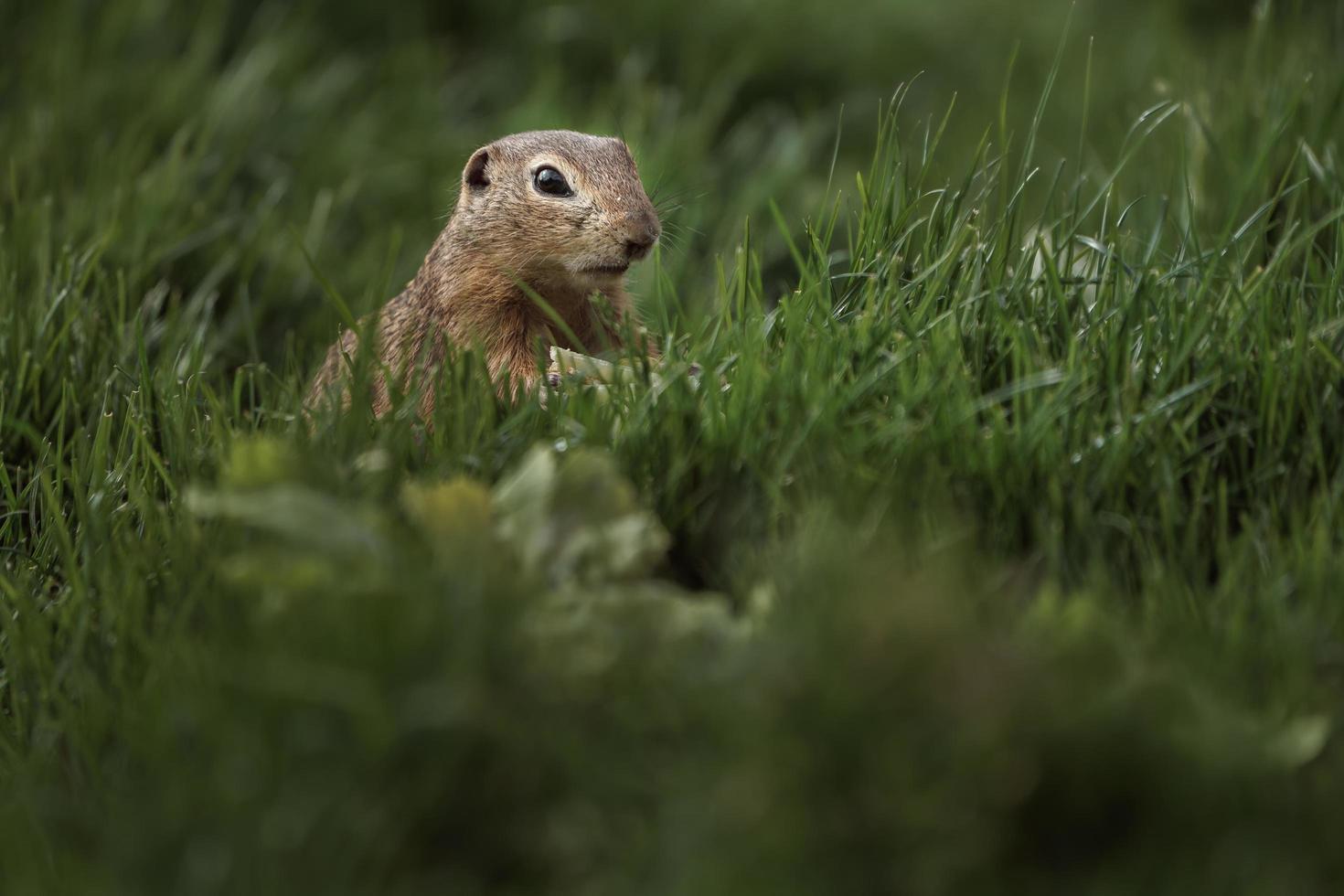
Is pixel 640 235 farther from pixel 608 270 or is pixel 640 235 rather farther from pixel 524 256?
pixel 524 256

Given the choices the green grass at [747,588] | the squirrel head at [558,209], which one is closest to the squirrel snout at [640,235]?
the squirrel head at [558,209]

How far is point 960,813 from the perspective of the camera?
186 centimetres

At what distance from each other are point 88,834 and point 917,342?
1.60 metres

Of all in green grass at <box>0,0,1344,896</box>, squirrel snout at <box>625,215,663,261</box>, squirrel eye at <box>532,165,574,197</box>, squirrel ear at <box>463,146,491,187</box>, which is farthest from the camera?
squirrel ear at <box>463,146,491,187</box>

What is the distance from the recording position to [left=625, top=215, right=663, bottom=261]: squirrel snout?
3844 millimetres

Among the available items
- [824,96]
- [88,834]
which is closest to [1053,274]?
[88,834]

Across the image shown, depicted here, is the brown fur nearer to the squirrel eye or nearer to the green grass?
the squirrel eye

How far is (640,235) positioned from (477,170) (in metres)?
0.72

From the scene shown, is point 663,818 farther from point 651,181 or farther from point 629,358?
point 651,181

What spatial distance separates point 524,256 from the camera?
4043 mm

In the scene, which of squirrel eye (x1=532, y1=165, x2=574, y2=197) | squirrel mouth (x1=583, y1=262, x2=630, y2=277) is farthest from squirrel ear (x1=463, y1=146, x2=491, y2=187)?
squirrel mouth (x1=583, y1=262, x2=630, y2=277)

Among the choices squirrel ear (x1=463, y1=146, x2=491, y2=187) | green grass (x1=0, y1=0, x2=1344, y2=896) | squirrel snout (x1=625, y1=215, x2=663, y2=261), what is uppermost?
squirrel ear (x1=463, y1=146, x2=491, y2=187)

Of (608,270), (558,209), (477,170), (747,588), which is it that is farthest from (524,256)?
(747,588)

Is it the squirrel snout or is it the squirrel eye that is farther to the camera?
the squirrel eye
